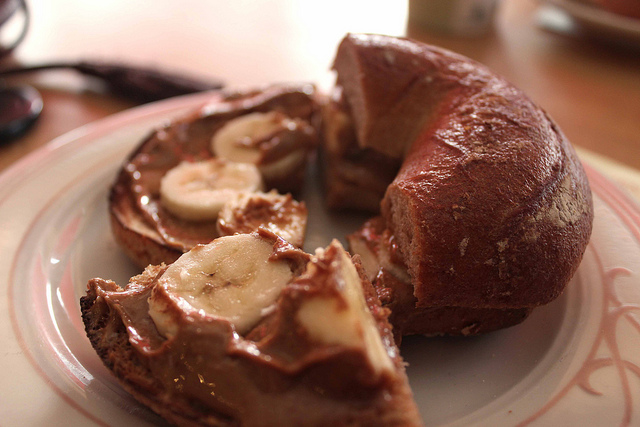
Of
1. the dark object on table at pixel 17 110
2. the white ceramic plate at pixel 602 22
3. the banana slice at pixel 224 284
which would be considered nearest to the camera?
the banana slice at pixel 224 284

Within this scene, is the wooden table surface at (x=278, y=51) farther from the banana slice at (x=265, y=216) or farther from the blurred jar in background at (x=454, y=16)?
the banana slice at (x=265, y=216)

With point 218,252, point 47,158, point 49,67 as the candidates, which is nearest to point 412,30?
point 49,67

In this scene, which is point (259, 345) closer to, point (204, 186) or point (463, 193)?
point (463, 193)

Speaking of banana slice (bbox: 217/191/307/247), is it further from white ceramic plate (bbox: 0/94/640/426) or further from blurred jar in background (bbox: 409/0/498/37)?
blurred jar in background (bbox: 409/0/498/37)

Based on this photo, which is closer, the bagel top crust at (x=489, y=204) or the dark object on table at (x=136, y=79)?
the bagel top crust at (x=489, y=204)

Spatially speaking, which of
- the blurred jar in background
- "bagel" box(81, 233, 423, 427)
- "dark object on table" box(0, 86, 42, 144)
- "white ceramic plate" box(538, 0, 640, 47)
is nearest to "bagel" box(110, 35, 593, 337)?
"bagel" box(81, 233, 423, 427)

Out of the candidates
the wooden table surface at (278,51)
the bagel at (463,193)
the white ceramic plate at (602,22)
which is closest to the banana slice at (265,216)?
the bagel at (463,193)
